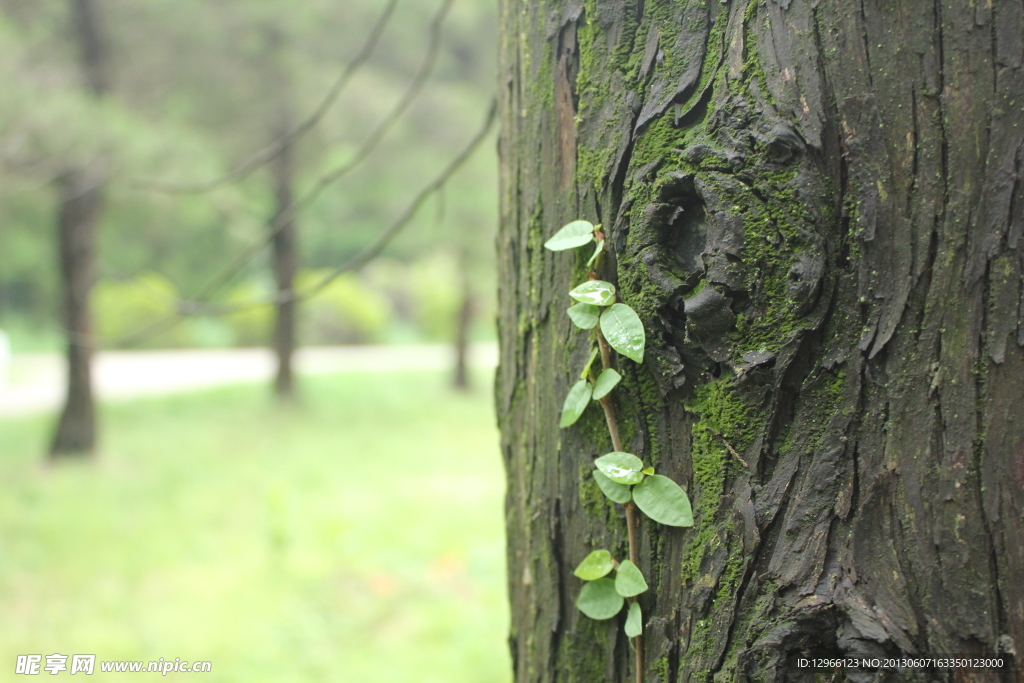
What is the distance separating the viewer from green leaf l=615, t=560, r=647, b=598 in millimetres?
857

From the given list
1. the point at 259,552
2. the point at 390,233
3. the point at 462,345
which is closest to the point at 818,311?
the point at 390,233

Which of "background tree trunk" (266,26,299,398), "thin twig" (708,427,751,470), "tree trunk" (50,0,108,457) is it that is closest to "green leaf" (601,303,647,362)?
"thin twig" (708,427,751,470)

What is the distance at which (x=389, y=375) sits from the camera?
43.1 ft

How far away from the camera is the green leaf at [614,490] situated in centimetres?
87

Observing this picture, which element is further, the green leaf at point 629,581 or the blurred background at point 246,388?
the blurred background at point 246,388

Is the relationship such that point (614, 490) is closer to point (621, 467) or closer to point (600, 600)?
point (621, 467)

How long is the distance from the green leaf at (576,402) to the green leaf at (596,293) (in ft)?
0.37

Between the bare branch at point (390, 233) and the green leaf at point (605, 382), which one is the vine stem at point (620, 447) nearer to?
the green leaf at point (605, 382)

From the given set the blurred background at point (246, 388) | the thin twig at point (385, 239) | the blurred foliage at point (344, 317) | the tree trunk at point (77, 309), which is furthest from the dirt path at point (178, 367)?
the thin twig at point (385, 239)

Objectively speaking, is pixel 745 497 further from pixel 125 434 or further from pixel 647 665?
pixel 125 434

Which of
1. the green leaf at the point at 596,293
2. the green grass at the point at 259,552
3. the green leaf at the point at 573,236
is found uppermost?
the green leaf at the point at 573,236

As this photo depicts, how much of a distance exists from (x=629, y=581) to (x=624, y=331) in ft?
1.05

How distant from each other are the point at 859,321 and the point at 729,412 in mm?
172

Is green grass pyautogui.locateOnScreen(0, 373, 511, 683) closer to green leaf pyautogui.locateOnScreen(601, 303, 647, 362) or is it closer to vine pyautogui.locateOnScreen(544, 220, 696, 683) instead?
vine pyautogui.locateOnScreen(544, 220, 696, 683)
